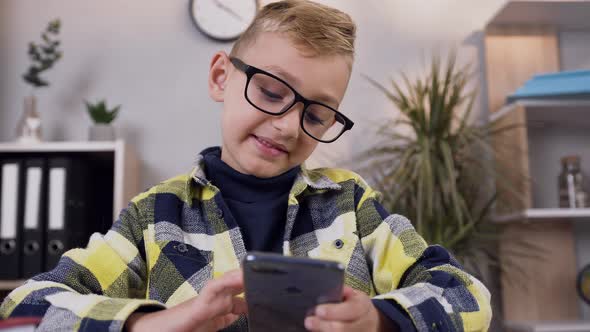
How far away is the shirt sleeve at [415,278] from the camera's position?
0.71m

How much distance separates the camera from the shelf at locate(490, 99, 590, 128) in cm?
222

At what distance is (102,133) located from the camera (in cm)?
228

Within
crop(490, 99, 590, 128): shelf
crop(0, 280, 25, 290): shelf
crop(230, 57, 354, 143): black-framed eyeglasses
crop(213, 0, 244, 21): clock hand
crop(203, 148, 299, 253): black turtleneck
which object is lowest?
crop(0, 280, 25, 290): shelf

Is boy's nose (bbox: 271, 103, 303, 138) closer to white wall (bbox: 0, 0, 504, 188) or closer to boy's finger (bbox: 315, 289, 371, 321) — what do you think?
boy's finger (bbox: 315, 289, 371, 321)

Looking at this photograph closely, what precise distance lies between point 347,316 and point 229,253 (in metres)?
0.38

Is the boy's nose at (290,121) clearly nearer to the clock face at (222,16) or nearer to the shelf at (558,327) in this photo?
the shelf at (558,327)

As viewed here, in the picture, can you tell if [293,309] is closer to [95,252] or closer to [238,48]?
[95,252]

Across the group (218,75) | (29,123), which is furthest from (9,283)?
(218,75)

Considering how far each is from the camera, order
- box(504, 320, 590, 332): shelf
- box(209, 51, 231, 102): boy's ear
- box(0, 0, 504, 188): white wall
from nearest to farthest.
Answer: box(209, 51, 231, 102): boy's ear → box(504, 320, 590, 332): shelf → box(0, 0, 504, 188): white wall

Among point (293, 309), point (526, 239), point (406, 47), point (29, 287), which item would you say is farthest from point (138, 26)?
point (293, 309)

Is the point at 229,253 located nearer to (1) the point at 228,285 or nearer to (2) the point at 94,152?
(1) the point at 228,285

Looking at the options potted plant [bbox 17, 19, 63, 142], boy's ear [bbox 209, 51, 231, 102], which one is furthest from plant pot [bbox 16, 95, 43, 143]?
boy's ear [bbox 209, 51, 231, 102]

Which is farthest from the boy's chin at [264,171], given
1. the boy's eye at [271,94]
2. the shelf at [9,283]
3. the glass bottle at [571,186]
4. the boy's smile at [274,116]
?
the glass bottle at [571,186]

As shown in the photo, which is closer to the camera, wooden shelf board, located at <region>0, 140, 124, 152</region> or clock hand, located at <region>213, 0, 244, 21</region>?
wooden shelf board, located at <region>0, 140, 124, 152</region>
